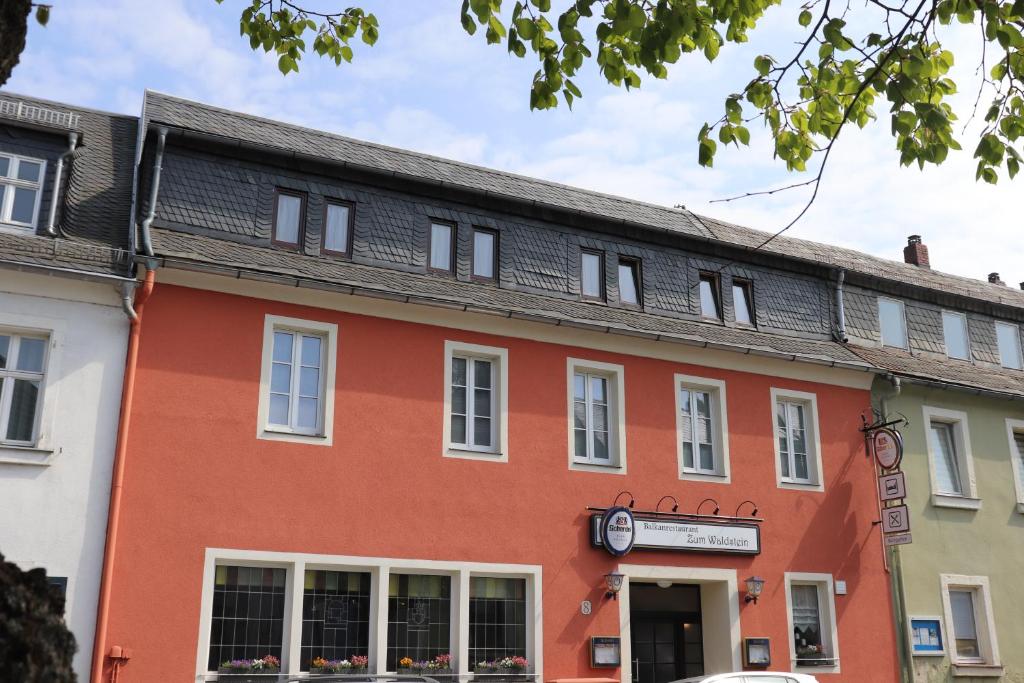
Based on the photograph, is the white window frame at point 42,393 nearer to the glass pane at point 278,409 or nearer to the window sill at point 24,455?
the window sill at point 24,455

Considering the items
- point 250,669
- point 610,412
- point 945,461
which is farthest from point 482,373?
point 945,461

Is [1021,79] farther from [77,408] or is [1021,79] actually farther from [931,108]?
[77,408]

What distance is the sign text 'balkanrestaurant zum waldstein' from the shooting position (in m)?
16.2

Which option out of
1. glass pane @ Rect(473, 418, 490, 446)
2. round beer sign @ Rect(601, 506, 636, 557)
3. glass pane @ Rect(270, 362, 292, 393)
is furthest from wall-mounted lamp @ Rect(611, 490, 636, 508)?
glass pane @ Rect(270, 362, 292, 393)

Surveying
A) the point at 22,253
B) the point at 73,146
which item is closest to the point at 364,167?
the point at 73,146

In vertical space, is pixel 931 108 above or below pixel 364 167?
below

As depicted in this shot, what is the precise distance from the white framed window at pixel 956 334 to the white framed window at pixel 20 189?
1691 cm

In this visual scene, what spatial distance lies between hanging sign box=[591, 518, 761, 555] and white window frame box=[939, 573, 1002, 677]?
4199 millimetres

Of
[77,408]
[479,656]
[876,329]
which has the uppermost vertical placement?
[876,329]

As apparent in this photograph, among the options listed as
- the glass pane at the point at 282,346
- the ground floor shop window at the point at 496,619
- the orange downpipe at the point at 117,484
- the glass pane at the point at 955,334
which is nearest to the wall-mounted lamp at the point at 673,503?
the ground floor shop window at the point at 496,619

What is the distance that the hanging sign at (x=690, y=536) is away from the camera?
16203 millimetres

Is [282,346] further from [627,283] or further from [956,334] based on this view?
[956,334]

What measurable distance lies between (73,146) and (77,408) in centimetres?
372

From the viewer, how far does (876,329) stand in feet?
68.5
